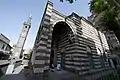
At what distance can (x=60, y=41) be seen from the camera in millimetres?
10547

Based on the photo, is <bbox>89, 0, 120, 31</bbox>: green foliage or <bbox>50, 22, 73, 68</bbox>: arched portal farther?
<bbox>50, 22, 73, 68</bbox>: arched portal

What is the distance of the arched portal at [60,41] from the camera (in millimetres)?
9180

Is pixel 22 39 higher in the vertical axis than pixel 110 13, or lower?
higher

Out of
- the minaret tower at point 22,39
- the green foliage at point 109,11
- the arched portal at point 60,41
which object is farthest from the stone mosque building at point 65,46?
the minaret tower at point 22,39

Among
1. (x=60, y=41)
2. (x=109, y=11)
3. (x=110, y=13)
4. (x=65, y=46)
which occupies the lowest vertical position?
(x=65, y=46)

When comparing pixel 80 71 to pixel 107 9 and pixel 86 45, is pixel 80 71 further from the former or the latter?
pixel 107 9

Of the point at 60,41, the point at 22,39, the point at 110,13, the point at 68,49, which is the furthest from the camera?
the point at 22,39

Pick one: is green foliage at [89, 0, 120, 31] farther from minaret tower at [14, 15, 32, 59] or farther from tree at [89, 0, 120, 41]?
minaret tower at [14, 15, 32, 59]

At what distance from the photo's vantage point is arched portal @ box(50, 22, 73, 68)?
9180 mm

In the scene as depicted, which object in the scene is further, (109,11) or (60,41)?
(60,41)

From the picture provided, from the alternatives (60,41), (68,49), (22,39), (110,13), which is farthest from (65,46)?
(22,39)

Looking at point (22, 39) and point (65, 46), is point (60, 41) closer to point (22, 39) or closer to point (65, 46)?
point (65, 46)

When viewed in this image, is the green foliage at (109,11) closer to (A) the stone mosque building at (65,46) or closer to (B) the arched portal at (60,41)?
(A) the stone mosque building at (65,46)

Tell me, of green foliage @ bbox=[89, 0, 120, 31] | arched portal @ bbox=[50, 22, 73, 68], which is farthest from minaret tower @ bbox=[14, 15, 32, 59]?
green foliage @ bbox=[89, 0, 120, 31]
